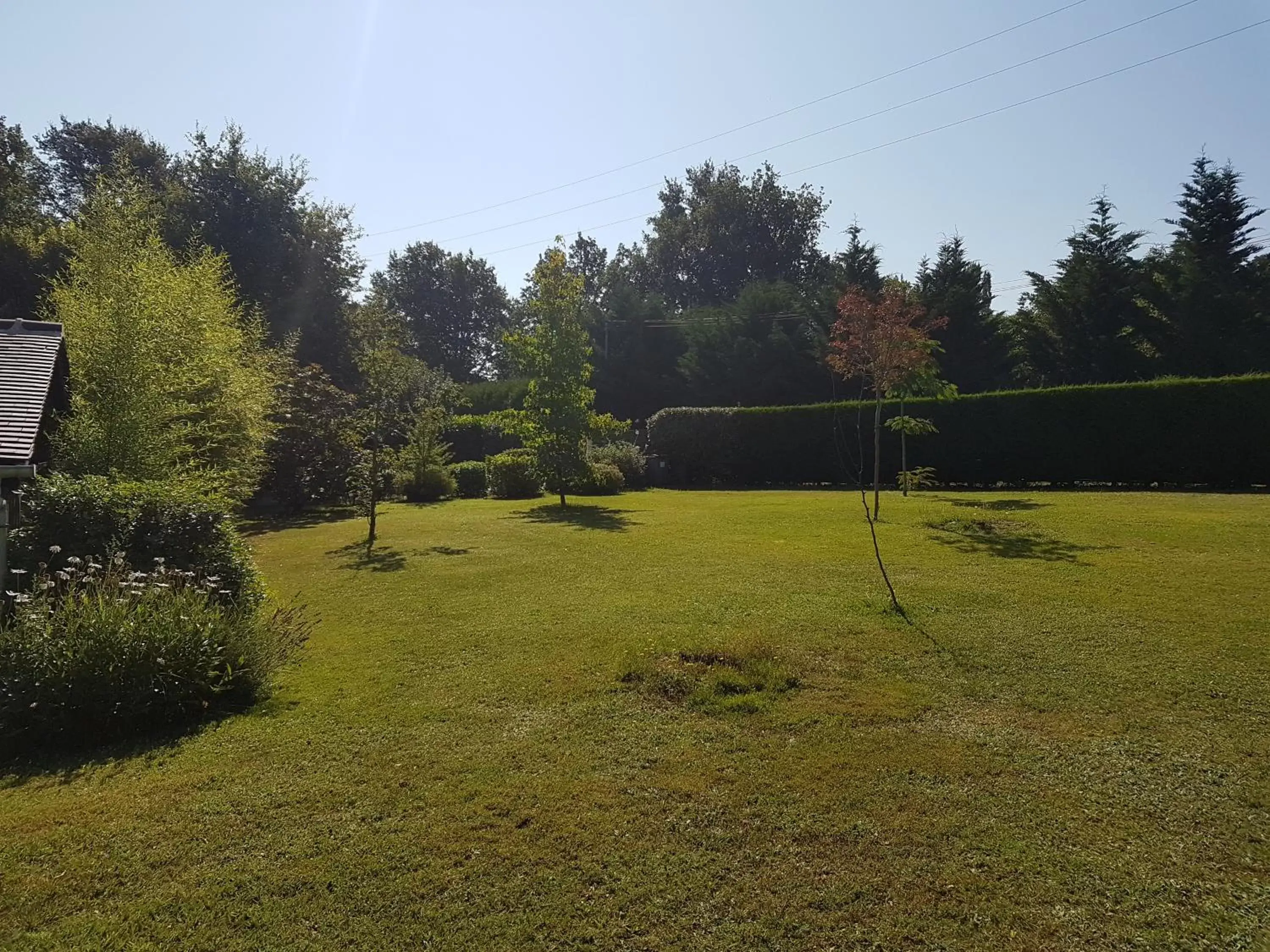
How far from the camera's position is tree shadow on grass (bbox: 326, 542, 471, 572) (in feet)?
34.2

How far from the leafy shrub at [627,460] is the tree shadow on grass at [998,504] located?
990 cm

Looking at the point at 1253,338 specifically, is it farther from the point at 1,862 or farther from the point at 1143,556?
the point at 1,862

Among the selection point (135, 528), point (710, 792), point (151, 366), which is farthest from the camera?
point (151, 366)

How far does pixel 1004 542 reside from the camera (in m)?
10.4

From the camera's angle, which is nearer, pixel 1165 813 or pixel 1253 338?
pixel 1165 813

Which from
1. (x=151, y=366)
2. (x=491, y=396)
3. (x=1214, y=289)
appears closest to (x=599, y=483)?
(x=151, y=366)

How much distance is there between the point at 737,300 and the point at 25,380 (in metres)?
37.4


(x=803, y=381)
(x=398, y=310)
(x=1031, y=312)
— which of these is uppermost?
(x=398, y=310)

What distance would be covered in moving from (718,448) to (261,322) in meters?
15.2

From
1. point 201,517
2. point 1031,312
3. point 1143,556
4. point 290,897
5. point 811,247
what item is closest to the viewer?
point 290,897

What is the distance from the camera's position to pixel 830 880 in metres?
2.96

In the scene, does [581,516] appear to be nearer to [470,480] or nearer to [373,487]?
[373,487]

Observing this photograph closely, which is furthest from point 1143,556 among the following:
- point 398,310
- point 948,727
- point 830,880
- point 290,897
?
point 398,310

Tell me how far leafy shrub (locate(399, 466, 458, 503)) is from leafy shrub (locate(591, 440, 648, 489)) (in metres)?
4.48
